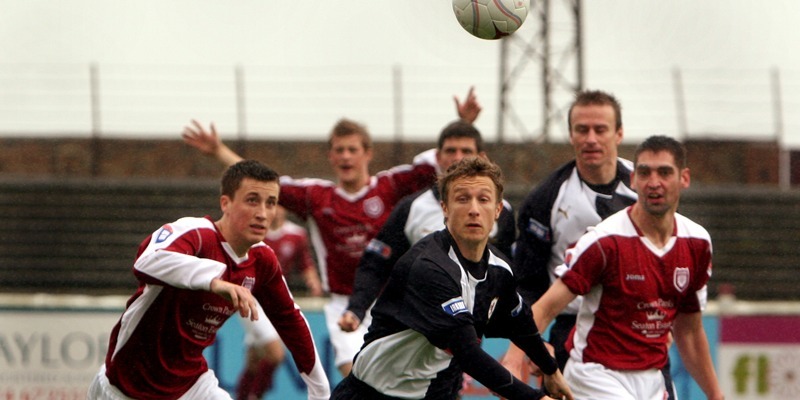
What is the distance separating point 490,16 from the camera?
23.6 ft

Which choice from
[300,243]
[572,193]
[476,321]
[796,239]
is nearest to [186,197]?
[300,243]

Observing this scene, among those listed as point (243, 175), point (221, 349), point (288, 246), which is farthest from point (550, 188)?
point (288, 246)

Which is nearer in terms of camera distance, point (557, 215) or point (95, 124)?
point (557, 215)

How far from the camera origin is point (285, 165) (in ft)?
65.4

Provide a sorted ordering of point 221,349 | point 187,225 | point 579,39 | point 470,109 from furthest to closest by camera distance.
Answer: point 579,39 < point 221,349 < point 470,109 < point 187,225

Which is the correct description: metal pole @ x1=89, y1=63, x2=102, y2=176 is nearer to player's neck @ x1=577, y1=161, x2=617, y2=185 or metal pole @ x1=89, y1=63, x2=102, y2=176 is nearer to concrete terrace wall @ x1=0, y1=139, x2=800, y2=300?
concrete terrace wall @ x1=0, y1=139, x2=800, y2=300

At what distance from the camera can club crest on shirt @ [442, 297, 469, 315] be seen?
16.4 ft

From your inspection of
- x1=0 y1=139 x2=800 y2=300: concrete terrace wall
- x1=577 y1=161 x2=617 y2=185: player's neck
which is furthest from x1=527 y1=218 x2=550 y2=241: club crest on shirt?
x1=0 y1=139 x2=800 y2=300: concrete terrace wall

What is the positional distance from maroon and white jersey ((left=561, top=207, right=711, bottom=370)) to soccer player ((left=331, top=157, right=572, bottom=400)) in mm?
656

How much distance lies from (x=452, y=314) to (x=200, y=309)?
145 centimetres

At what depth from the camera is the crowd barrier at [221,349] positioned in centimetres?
1053

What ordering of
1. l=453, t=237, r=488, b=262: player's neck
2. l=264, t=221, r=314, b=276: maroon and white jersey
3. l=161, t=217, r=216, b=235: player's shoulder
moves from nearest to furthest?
1. l=453, t=237, r=488, b=262: player's neck
2. l=161, t=217, r=216, b=235: player's shoulder
3. l=264, t=221, r=314, b=276: maroon and white jersey

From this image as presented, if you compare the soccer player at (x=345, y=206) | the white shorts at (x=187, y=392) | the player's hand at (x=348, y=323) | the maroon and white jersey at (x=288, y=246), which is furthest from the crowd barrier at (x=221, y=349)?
the white shorts at (x=187, y=392)

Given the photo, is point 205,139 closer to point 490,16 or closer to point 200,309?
point 490,16
